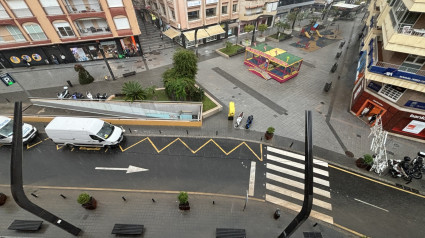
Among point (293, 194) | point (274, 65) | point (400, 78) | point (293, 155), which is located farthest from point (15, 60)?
point (400, 78)

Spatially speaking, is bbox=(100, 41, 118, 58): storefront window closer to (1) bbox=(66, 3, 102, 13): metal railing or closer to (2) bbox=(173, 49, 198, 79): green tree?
(1) bbox=(66, 3, 102, 13): metal railing

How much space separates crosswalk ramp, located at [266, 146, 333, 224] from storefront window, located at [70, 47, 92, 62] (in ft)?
114

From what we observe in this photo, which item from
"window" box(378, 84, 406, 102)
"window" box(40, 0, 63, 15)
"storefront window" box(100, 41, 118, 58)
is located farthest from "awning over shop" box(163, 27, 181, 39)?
"window" box(378, 84, 406, 102)

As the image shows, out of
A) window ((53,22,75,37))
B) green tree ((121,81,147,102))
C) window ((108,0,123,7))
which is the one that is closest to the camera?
green tree ((121,81,147,102))

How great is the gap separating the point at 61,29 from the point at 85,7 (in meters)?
5.29

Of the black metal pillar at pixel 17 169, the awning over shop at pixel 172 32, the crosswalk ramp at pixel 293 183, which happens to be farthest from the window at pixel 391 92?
the awning over shop at pixel 172 32

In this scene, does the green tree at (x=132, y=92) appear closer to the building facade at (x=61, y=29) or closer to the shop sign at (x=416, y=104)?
the building facade at (x=61, y=29)

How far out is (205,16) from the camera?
3694cm

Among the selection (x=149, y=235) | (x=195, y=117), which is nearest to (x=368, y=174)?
(x=195, y=117)

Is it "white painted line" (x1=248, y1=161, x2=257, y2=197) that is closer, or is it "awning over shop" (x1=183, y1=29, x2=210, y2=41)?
"white painted line" (x1=248, y1=161, x2=257, y2=197)

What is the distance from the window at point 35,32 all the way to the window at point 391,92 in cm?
4686

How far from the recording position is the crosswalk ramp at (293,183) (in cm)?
1464

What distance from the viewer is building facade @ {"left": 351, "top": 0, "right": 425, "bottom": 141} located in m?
15.6

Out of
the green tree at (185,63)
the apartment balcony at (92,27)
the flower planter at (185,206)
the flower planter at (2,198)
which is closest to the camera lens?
the flower planter at (185,206)
